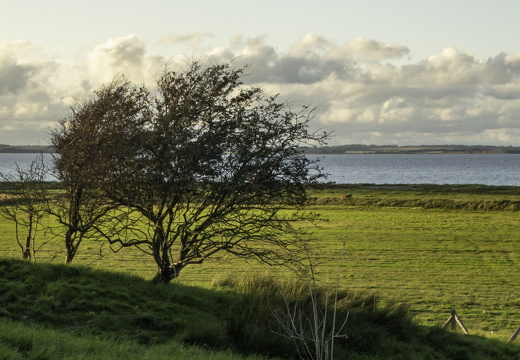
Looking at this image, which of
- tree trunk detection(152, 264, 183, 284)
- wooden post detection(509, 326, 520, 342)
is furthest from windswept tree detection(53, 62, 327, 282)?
wooden post detection(509, 326, 520, 342)

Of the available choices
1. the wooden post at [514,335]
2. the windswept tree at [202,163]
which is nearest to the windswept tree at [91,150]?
the windswept tree at [202,163]

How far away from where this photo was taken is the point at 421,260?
34750 mm

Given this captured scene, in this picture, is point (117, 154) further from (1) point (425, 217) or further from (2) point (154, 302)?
(1) point (425, 217)

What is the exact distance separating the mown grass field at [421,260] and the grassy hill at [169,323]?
2.42 meters

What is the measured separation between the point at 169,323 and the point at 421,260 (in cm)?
2511

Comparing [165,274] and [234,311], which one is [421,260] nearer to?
[165,274]

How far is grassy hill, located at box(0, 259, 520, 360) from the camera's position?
9.42 meters

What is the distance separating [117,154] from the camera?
15.1 metres

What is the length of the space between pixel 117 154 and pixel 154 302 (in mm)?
3990

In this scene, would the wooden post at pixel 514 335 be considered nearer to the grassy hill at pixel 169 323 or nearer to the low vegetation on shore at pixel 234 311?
the low vegetation on shore at pixel 234 311

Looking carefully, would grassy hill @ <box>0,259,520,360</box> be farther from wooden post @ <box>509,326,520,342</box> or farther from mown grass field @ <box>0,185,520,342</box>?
mown grass field @ <box>0,185,520,342</box>

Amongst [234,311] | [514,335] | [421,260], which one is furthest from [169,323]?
[421,260]

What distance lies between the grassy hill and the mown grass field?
7.94 feet

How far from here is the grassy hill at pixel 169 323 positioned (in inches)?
371
